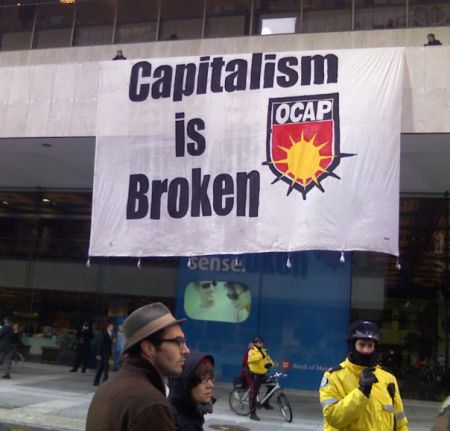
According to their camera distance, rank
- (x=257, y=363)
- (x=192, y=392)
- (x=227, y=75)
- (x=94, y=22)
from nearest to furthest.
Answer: (x=192, y=392)
(x=257, y=363)
(x=227, y=75)
(x=94, y=22)

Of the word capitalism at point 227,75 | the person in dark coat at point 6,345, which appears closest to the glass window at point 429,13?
the word capitalism at point 227,75

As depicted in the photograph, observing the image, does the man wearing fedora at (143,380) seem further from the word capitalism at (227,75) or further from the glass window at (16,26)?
the glass window at (16,26)

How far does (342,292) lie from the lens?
15617mm

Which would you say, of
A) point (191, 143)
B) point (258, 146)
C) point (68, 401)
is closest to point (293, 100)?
point (258, 146)

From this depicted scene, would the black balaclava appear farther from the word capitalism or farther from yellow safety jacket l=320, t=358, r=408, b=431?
the word capitalism

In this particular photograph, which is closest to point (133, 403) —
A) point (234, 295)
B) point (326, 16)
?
point (326, 16)

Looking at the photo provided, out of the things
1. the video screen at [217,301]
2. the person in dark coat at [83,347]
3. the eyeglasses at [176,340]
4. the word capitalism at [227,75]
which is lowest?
the person in dark coat at [83,347]

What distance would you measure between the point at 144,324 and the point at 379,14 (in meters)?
13.1

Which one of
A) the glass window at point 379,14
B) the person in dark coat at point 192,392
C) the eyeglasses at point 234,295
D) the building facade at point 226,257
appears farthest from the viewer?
the eyeglasses at point 234,295

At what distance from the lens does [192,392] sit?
2.89 meters

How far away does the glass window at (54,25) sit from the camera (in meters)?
15.5

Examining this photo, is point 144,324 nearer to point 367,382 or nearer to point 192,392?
point 192,392

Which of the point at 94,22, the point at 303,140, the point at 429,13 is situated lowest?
the point at 303,140

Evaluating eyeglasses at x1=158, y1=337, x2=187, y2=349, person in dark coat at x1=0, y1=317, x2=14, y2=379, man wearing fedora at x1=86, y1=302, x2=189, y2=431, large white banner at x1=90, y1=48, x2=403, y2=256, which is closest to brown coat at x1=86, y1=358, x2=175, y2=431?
man wearing fedora at x1=86, y1=302, x2=189, y2=431
